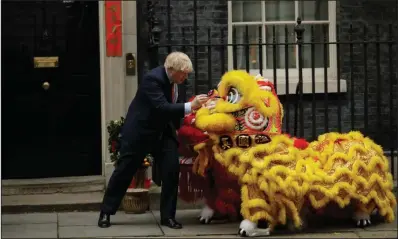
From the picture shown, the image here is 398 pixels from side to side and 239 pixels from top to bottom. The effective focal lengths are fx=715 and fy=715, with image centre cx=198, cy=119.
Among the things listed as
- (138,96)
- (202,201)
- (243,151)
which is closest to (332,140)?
(243,151)

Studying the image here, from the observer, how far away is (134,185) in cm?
723

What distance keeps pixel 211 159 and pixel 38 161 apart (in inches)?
97.9

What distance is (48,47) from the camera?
794cm

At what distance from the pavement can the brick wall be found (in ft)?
6.58

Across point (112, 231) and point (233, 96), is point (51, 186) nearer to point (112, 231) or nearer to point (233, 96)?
point (112, 231)

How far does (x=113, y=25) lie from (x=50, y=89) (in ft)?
3.35

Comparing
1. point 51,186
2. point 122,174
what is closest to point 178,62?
point 122,174

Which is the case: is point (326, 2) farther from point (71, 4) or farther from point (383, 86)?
point (71, 4)

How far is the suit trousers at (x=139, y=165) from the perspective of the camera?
6469 mm

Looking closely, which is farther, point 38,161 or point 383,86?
point 383,86

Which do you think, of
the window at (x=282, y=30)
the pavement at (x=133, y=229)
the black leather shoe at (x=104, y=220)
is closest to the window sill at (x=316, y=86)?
the window at (x=282, y=30)

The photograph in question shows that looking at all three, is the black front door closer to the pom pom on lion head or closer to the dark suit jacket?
the dark suit jacket

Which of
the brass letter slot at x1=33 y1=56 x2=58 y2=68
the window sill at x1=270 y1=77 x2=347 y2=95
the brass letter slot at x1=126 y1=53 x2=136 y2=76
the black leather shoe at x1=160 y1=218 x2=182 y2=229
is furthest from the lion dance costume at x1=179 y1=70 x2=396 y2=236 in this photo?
the brass letter slot at x1=33 y1=56 x2=58 y2=68

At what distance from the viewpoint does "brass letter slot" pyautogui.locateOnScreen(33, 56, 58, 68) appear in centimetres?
790
